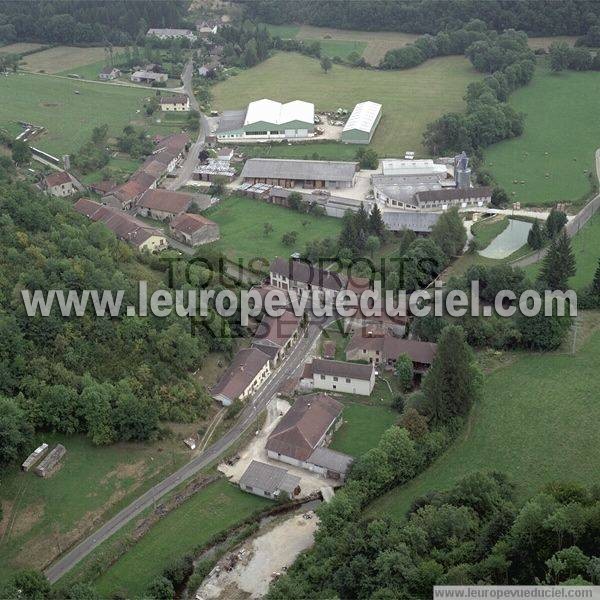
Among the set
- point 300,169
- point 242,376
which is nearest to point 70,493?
point 242,376

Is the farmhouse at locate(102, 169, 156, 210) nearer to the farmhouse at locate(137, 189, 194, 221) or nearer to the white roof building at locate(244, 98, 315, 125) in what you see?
the farmhouse at locate(137, 189, 194, 221)

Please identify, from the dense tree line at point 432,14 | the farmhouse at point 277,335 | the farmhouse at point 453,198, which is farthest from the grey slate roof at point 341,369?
the dense tree line at point 432,14

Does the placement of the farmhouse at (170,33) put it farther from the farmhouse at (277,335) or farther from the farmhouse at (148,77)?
the farmhouse at (277,335)

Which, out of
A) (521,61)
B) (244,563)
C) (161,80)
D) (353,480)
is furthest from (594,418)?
(161,80)

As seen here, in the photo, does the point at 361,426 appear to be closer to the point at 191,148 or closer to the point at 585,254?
the point at 585,254

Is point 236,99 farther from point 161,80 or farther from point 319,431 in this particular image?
point 319,431

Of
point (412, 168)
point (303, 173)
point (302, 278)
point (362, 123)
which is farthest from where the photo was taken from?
point (362, 123)

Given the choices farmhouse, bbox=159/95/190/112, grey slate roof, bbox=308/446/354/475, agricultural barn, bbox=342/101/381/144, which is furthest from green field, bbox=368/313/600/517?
farmhouse, bbox=159/95/190/112
